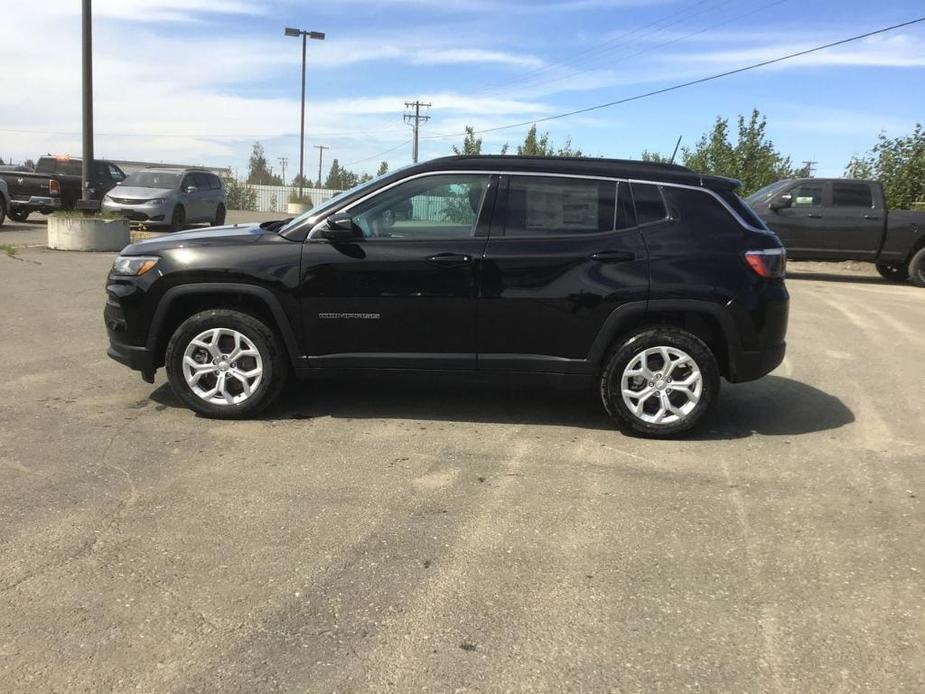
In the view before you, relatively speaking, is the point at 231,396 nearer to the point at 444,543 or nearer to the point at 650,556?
the point at 444,543

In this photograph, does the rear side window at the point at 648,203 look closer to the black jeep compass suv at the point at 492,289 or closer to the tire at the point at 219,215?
the black jeep compass suv at the point at 492,289

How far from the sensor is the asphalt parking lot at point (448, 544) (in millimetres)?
2660

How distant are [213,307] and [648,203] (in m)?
2.94

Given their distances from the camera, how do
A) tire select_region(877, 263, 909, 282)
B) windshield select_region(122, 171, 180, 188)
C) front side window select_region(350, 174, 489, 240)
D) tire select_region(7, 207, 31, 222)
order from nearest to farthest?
front side window select_region(350, 174, 489, 240) < tire select_region(877, 263, 909, 282) < windshield select_region(122, 171, 180, 188) < tire select_region(7, 207, 31, 222)

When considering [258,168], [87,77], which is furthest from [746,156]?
[258,168]

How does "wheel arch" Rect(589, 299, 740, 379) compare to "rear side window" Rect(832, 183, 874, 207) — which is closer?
"wheel arch" Rect(589, 299, 740, 379)

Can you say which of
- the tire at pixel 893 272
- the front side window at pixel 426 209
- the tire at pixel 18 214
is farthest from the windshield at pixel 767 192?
the tire at pixel 18 214

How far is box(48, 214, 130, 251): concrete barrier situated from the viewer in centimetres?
1445

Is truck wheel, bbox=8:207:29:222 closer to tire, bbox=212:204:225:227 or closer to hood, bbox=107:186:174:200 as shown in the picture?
hood, bbox=107:186:174:200

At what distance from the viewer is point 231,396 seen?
17.0 ft

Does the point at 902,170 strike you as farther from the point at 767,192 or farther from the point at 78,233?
the point at 78,233


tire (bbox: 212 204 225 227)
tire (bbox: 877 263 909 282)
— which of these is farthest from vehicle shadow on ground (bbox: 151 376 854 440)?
tire (bbox: 212 204 225 227)

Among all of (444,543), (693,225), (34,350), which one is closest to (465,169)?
(693,225)

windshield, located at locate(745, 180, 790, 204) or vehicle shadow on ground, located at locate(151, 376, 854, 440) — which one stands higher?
windshield, located at locate(745, 180, 790, 204)
